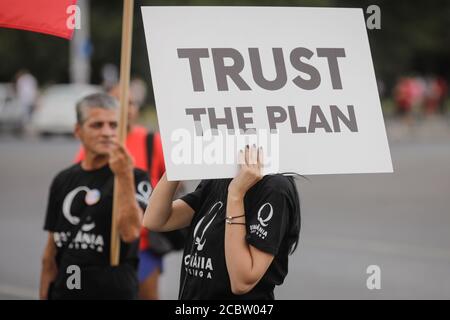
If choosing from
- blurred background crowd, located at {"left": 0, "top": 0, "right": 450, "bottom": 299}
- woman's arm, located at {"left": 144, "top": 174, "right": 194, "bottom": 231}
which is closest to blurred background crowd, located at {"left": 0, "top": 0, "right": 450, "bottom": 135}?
blurred background crowd, located at {"left": 0, "top": 0, "right": 450, "bottom": 299}

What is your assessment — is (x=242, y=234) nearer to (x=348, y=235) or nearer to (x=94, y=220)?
(x=94, y=220)

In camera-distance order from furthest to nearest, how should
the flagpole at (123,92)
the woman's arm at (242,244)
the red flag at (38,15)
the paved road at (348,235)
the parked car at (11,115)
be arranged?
the parked car at (11,115) < the paved road at (348,235) < the flagpole at (123,92) < the red flag at (38,15) < the woman's arm at (242,244)

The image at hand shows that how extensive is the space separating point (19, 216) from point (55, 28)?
27.2 ft

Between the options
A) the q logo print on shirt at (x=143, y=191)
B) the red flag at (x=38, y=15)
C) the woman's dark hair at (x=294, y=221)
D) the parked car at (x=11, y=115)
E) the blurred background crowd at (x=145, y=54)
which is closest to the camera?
the woman's dark hair at (x=294, y=221)

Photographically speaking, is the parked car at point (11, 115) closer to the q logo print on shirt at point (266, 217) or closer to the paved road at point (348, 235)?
the paved road at point (348, 235)

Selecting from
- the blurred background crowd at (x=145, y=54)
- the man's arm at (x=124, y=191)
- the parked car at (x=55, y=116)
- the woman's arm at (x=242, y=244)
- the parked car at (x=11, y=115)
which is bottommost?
the woman's arm at (x=242, y=244)

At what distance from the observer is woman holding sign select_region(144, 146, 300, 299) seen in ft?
11.2

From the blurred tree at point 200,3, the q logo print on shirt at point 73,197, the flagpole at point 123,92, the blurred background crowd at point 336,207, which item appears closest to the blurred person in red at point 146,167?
the q logo print on shirt at point 73,197

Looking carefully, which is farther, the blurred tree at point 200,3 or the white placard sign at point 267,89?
the blurred tree at point 200,3

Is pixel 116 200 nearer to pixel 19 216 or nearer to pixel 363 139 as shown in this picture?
pixel 363 139

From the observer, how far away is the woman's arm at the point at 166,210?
3799 millimetres

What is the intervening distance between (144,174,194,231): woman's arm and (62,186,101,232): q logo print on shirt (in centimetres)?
120

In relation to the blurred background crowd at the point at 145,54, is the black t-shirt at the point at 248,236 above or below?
below

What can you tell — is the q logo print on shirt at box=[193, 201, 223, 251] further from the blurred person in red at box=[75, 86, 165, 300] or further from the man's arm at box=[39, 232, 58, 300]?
the blurred person in red at box=[75, 86, 165, 300]
